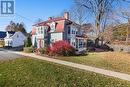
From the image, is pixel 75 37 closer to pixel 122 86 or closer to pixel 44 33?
→ pixel 44 33

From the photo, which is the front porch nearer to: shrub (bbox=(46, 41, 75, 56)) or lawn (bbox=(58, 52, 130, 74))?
shrub (bbox=(46, 41, 75, 56))

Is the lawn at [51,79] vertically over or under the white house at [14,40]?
under

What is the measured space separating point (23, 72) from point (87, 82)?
5067 mm

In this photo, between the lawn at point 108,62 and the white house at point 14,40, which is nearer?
the lawn at point 108,62

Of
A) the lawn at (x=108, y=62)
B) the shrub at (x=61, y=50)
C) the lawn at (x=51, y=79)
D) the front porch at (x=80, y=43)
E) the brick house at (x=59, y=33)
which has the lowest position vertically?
the lawn at (x=51, y=79)

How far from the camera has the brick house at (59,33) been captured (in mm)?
42562

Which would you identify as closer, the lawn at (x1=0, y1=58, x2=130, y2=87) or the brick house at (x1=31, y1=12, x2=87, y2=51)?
the lawn at (x1=0, y1=58, x2=130, y2=87)


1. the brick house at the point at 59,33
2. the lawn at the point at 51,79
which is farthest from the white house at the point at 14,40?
the lawn at the point at 51,79

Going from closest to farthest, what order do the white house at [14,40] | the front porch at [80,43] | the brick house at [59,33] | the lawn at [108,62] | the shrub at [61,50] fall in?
1. the lawn at [108,62]
2. the shrub at [61,50]
3. the brick house at [59,33]
4. the front porch at [80,43]
5. the white house at [14,40]

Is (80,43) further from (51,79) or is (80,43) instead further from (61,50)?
(51,79)

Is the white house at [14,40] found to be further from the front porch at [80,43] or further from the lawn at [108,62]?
the lawn at [108,62]

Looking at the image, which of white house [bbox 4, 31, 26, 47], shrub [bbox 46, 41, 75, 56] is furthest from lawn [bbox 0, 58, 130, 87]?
white house [bbox 4, 31, 26, 47]

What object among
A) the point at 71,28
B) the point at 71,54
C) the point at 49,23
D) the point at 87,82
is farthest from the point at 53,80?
the point at 49,23

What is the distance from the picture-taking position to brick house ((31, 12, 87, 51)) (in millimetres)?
42562
